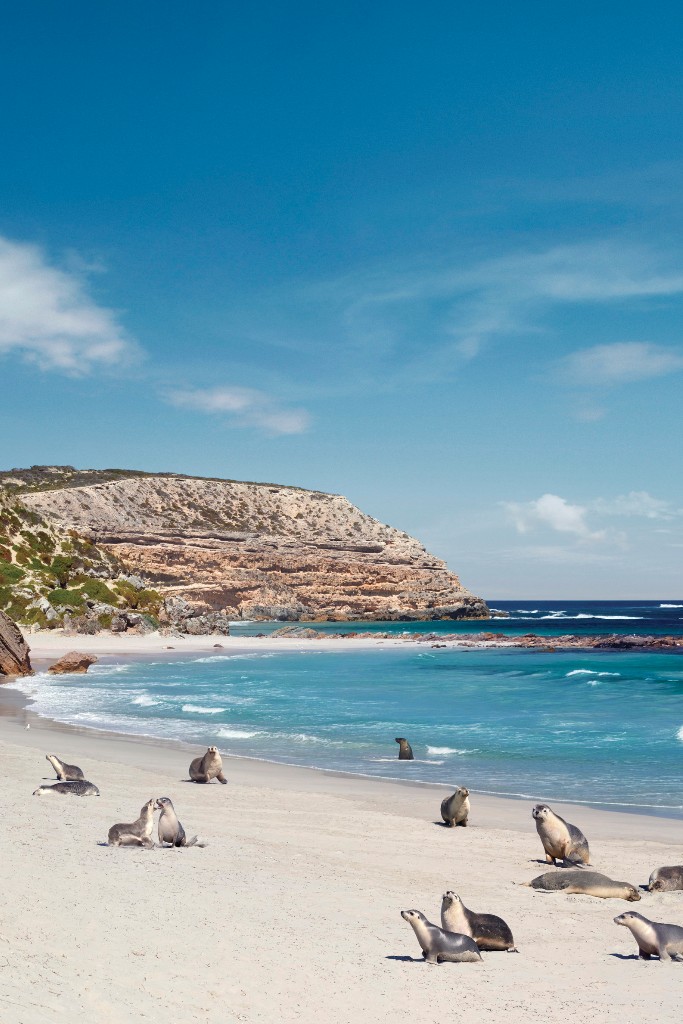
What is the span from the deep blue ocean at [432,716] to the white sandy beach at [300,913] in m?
2.97

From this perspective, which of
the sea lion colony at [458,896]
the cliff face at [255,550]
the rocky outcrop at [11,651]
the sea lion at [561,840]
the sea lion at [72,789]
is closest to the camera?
the sea lion colony at [458,896]

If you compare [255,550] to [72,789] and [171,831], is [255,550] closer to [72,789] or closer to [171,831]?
[72,789]

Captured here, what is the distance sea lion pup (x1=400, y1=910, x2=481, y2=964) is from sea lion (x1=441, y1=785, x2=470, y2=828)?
4.55 meters

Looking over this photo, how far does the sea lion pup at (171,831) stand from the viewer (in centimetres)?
843

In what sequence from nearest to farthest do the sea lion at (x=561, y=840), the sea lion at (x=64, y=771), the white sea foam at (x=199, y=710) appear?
the sea lion at (x=561, y=840), the sea lion at (x=64, y=771), the white sea foam at (x=199, y=710)

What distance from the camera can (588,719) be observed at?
73.8ft

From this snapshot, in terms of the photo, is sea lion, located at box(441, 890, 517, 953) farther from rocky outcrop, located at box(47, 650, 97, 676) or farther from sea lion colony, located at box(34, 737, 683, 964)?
rocky outcrop, located at box(47, 650, 97, 676)

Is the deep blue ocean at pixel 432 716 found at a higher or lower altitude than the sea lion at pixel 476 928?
lower

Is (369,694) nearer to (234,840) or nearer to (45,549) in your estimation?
(234,840)

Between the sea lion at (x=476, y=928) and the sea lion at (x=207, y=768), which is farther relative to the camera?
the sea lion at (x=207, y=768)

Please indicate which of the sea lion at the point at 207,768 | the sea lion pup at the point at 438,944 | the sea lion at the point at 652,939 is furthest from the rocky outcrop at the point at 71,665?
the sea lion at the point at 652,939

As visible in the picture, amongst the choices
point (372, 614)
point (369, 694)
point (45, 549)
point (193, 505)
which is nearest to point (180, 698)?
point (369, 694)

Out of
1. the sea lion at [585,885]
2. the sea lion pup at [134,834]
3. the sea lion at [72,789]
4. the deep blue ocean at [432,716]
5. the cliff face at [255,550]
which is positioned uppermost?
the cliff face at [255,550]

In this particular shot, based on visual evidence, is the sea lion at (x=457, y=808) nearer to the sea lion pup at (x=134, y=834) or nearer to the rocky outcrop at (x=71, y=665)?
the sea lion pup at (x=134, y=834)
